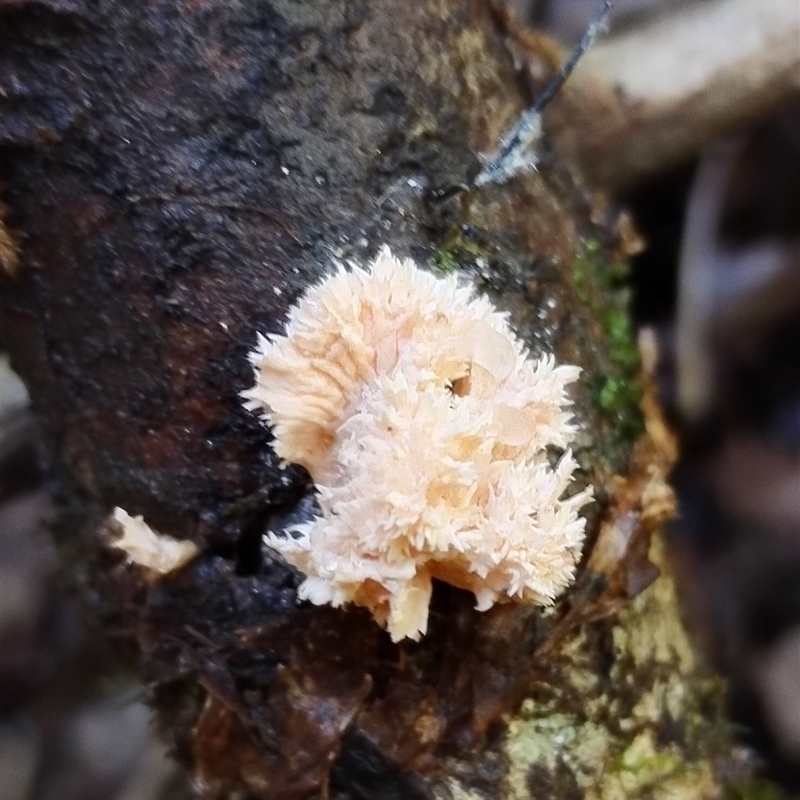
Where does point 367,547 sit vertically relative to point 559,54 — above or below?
below

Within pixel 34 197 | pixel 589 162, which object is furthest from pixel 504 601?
pixel 589 162

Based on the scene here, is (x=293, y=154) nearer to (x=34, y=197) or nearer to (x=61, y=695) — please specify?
(x=34, y=197)

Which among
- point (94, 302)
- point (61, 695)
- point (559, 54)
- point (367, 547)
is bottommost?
point (61, 695)

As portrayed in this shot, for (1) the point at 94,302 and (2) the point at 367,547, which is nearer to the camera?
(2) the point at 367,547

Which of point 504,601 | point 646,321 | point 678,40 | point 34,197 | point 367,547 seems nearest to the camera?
point 367,547

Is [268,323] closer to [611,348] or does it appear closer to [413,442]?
[413,442]

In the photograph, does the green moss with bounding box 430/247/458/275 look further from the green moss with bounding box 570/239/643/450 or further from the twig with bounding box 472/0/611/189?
the green moss with bounding box 570/239/643/450

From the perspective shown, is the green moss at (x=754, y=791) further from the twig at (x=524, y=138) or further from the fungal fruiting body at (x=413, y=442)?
the twig at (x=524, y=138)
